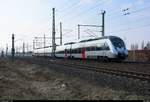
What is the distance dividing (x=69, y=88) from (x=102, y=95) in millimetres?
2827

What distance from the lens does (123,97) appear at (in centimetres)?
1100

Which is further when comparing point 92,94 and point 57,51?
point 57,51

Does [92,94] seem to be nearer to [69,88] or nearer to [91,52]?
[69,88]

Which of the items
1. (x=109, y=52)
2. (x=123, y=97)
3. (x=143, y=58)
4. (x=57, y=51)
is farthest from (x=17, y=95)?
(x=57, y=51)

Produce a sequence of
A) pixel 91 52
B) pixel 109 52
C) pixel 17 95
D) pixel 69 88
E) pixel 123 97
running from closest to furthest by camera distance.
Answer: pixel 123 97
pixel 17 95
pixel 69 88
pixel 109 52
pixel 91 52

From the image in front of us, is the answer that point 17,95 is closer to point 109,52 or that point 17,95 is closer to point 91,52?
point 109,52

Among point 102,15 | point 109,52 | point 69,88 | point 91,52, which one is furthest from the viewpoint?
point 102,15

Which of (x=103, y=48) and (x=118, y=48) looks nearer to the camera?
(x=118, y=48)

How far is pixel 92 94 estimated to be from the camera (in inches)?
475

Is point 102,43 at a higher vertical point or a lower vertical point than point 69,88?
higher

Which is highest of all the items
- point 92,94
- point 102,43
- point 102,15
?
point 102,15

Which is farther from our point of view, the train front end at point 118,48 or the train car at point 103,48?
the train car at point 103,48

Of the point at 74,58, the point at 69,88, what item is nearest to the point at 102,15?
the point at 74,58

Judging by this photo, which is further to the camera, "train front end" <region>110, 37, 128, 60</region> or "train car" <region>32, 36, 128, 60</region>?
"train car" <region>32, 36, 128, 60</region>
